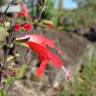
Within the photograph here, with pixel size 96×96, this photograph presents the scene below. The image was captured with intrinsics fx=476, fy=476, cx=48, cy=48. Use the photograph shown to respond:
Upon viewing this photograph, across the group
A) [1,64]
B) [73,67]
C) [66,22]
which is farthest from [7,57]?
[66,22]

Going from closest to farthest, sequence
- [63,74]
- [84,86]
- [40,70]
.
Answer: [40,70]
[84,86]
[63,74]

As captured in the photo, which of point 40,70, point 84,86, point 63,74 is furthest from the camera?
point 63,74

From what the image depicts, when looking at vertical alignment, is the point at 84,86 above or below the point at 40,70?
below

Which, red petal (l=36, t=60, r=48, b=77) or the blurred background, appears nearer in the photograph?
red petal (l=36, t=60, r=48, b=77)

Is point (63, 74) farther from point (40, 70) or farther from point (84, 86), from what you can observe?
point (40, 70)

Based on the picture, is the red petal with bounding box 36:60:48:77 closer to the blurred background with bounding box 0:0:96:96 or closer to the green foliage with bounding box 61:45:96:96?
the blurred background with bounding box 0:0:96:96

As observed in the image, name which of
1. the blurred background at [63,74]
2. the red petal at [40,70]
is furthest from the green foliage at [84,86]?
the red petal at [40,70]

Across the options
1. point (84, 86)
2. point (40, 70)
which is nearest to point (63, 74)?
point (84, 86)

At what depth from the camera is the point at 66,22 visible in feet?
40.6

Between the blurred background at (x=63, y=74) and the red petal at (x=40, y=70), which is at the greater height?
the red petal at (x=40, y=70)

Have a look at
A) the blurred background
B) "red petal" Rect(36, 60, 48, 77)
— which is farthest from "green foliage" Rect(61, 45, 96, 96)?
"red petal" Rect(36, 60, 48, 77)

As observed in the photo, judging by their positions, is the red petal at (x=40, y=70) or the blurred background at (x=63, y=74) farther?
the blurred background at (x=63, y=74)

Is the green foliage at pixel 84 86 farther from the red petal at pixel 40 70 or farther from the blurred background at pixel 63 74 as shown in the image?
the red petal at pixel 40 70

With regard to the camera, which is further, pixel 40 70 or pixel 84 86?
pixel 84 86
